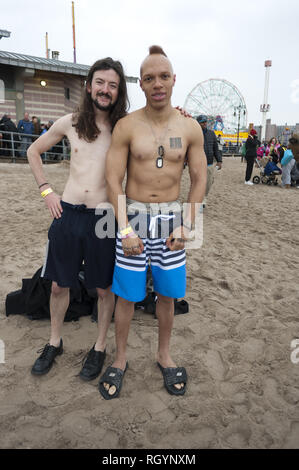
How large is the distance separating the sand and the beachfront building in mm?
11462

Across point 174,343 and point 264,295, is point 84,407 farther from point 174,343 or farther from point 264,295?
point 264,295

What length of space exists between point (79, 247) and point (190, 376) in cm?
128

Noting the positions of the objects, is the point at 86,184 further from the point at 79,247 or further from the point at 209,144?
the point at 209,144

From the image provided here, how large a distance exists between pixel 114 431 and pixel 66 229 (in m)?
1.31

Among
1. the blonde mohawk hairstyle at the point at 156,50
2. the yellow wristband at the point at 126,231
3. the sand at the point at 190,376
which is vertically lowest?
the sand at the point at 190,376

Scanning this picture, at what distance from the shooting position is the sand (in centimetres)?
181

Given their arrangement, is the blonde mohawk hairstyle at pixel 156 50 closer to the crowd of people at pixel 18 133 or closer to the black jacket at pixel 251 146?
the black jacket at pixel 251 146

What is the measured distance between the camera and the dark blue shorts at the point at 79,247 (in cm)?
212

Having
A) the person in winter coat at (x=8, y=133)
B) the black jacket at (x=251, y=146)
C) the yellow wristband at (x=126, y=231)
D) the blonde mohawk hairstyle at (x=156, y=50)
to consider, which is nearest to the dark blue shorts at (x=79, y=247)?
the yellow wristband at (x=126, y=231)

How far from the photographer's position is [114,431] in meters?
1.81

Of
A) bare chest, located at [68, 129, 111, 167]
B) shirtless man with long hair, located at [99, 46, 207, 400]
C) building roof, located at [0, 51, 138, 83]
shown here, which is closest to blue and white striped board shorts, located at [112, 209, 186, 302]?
shirtless man with long hair, located at [99, 46, 207, 400]

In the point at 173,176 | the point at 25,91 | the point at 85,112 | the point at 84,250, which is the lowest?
the point at 84,250
